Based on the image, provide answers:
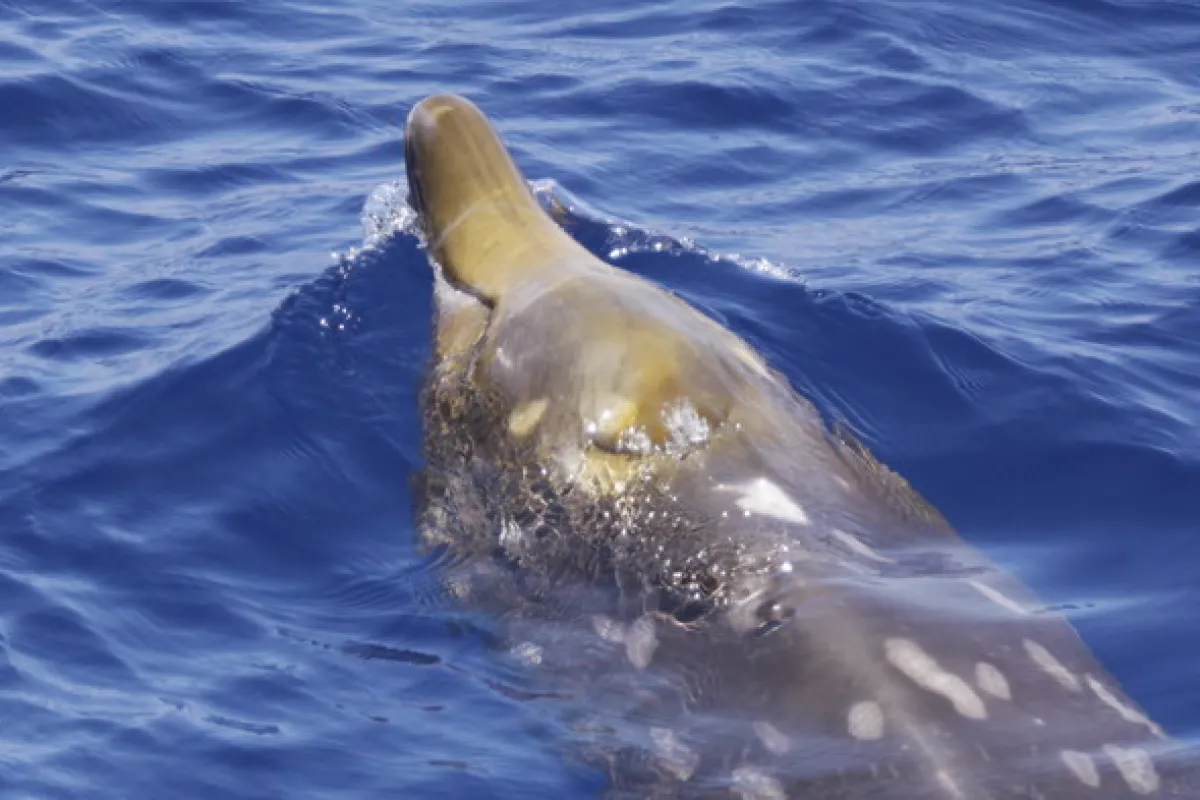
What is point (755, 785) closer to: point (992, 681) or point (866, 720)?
point (866, 720)

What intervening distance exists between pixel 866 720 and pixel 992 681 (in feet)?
1.72

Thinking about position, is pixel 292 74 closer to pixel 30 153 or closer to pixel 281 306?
pixel 30 153

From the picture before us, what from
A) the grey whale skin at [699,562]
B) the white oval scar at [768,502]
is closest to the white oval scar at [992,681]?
the grey whale skin at [699,562]

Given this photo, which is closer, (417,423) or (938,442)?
(417,423)

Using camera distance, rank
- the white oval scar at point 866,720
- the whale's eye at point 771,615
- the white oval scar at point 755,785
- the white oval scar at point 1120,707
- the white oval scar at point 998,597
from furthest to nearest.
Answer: the white oval scar at point 998,597 < the whale's eye at point 771,615 < the white oval scar at point 1120,707 < the white oval scar at point 755,785 < the white oval scar at point 866,720

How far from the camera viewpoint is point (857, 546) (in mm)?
8547

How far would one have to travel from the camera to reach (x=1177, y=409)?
1272cm

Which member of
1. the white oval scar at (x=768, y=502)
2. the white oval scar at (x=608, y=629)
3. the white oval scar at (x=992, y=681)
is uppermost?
the white oval scar at (x=768, y=502)

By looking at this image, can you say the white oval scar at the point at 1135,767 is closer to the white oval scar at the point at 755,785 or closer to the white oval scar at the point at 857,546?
the white oval scar at the point at 755,785

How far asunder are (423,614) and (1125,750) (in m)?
3.47

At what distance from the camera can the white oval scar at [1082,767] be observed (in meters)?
7.04

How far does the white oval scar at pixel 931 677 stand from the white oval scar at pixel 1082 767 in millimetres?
316

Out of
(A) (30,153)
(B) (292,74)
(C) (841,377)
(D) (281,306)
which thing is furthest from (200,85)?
(C) (841,377)

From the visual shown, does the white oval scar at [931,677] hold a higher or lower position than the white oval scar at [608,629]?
higher
